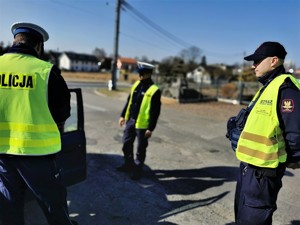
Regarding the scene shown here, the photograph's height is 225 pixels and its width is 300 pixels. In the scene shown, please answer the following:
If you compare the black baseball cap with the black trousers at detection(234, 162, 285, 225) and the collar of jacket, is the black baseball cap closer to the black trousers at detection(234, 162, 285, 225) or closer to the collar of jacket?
the black trousers at detection(234, 162, 285, 225)

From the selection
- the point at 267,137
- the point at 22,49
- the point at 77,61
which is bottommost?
the point at 267,137

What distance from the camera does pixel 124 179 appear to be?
4941 mm

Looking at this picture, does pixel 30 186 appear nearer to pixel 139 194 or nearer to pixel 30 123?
pixel 30 123

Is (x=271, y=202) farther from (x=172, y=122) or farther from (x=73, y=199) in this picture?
(x=172, y=122)

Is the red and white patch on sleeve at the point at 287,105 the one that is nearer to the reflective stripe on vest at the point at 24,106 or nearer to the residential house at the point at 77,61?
the reflective stripe on vest at the point at 24,106

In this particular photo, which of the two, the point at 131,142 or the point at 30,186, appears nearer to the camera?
the point at 30,186

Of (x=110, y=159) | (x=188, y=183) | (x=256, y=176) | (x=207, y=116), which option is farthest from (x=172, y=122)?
(x=256, y=176)

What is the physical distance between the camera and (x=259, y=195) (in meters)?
2.56

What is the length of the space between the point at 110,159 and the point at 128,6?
17635mm

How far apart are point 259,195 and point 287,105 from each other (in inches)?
30.3

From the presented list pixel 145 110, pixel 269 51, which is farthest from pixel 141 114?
pixel 269 51

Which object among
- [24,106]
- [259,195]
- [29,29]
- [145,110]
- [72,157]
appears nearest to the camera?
[24,106]

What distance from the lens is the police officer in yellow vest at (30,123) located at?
2297 millimetres

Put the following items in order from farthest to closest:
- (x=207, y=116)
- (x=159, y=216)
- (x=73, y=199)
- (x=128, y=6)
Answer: (x=128, y=6)
(x=207, y=116)
(x=73, y=199)
(x=159, y=216)
